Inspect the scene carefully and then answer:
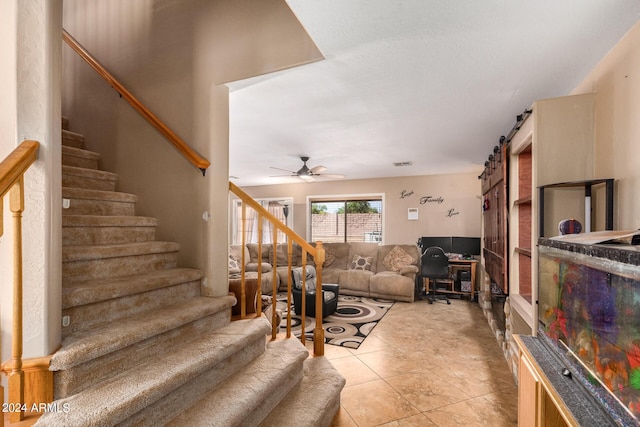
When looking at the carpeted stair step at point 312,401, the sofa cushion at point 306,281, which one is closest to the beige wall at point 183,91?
the carpeted stair step at point 312,401

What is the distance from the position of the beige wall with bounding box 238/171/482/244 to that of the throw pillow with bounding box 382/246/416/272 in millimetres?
596

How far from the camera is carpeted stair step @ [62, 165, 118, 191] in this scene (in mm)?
2311

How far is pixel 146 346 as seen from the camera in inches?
64.8

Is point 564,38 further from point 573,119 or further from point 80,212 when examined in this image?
point 80,212

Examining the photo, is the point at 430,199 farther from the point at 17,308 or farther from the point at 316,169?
the point at 17,308

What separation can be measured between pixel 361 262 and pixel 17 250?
5648mm

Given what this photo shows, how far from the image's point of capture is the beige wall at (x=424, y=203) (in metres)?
6.20

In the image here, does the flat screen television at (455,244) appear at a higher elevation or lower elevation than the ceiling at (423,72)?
lower

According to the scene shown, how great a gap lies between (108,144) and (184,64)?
106cm

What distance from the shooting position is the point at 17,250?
1.18 metres

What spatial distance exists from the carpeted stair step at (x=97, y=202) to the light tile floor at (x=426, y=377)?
2270 mm

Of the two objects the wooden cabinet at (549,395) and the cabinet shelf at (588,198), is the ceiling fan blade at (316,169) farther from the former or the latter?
the wooden cabinet at (549,395)

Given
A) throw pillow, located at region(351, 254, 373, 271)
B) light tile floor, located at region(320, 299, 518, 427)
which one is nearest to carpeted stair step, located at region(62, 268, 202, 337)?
light tile floor, located at region(320, 299, 518, 427)

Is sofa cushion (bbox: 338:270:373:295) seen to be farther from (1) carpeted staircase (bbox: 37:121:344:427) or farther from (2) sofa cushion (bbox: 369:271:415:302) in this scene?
(1) carpeted staircase (bbox: 37:121:344:427)
